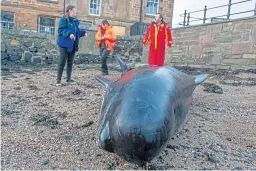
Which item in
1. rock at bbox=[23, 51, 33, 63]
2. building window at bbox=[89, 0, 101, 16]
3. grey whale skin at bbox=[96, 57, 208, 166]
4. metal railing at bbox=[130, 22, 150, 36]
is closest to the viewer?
grey whale skin at bbox=[96, 57, 208, 166]

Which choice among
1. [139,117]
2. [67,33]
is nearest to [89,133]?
[139,117]

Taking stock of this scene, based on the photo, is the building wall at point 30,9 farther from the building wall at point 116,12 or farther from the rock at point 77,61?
the rock at point 77,61

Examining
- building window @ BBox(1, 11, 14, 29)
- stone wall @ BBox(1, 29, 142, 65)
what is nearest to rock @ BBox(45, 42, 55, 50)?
stone wall @ BBox(1, 29, 142, 65)

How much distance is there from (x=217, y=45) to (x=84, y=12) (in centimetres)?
1571

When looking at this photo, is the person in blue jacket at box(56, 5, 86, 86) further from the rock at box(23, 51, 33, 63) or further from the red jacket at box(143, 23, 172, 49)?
the rock at box(23, 51, 33, 63)

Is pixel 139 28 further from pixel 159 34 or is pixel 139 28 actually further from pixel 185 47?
pixel 159 34

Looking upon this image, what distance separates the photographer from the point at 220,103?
16.5 ft

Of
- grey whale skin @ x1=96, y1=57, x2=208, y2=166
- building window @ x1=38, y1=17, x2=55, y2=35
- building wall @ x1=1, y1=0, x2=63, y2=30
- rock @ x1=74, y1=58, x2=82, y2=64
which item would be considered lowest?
rock @ x1=74, y1=58, x2=82, y2=64

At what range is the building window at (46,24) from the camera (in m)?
22.7

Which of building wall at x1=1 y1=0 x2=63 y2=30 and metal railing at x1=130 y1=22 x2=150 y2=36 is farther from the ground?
building wall at x1=1 y1=0 x2=63 y2=30

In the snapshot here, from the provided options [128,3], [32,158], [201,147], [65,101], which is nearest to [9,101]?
[65,101]

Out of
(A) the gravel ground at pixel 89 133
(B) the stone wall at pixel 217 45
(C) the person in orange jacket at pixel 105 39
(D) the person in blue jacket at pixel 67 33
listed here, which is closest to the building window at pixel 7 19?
(B) the stone wall at pixel 217 45

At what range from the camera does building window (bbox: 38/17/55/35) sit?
74.5 ft

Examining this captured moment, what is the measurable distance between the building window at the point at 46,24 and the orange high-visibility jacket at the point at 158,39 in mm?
16613
